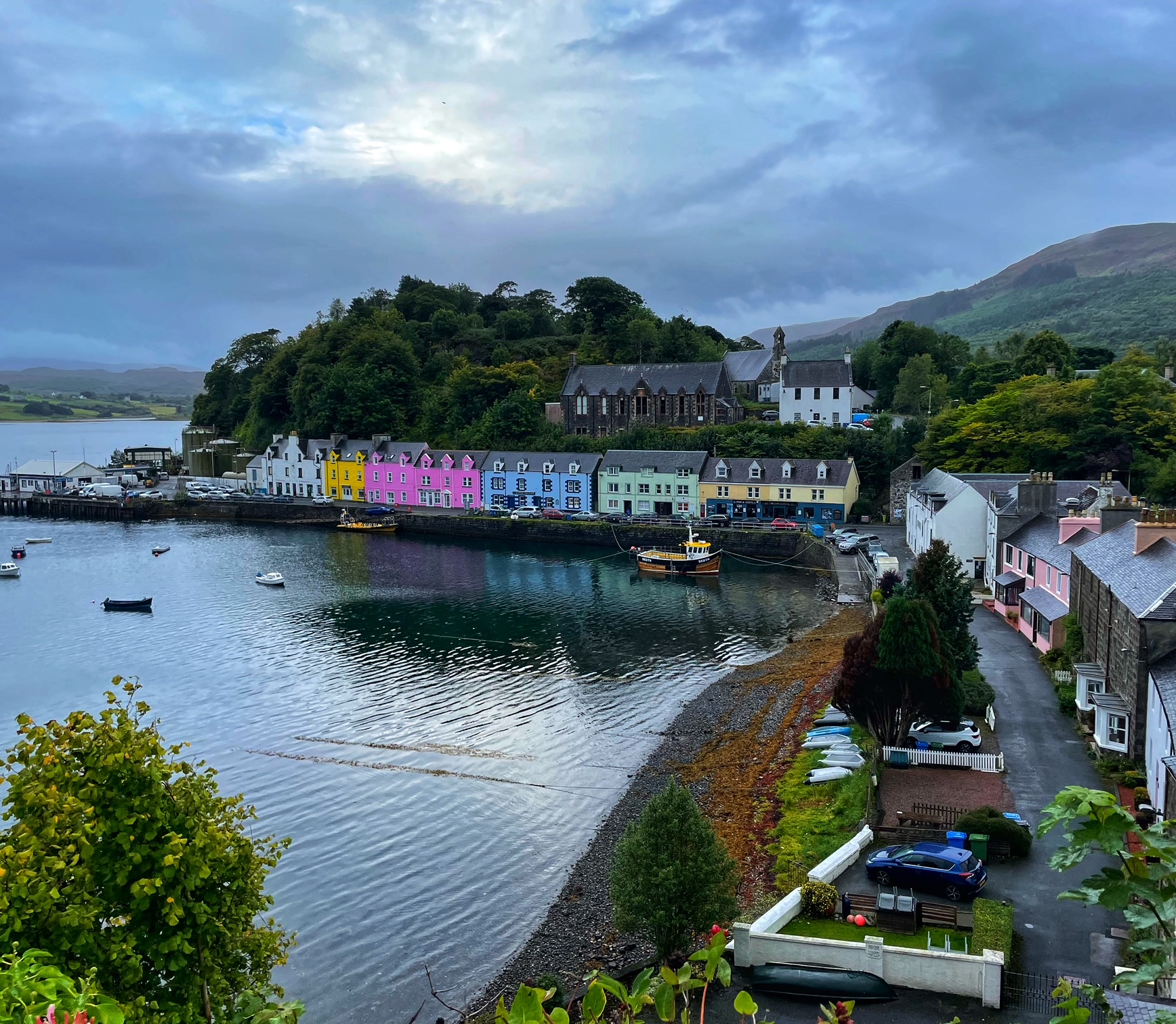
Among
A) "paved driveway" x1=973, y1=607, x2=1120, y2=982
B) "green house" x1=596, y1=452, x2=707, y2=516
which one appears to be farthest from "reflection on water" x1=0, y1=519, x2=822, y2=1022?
"paved driveway" x1=973, y1=607, x2=1120, y2=982

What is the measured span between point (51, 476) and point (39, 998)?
4587 inches

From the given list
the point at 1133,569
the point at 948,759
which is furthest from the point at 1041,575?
the point at 948,759

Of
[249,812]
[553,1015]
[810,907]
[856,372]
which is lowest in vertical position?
[810,907]

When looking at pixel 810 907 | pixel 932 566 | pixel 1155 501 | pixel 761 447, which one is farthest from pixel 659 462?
pixel 810 907

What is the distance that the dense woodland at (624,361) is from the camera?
200 feet

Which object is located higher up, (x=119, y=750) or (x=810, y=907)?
(x=119, y=750)

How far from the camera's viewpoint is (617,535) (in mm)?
71688

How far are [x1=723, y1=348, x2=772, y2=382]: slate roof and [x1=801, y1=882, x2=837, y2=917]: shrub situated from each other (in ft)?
271

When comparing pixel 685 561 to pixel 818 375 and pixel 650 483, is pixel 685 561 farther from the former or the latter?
pixel 818 375

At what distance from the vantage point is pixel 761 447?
78750 millimetres

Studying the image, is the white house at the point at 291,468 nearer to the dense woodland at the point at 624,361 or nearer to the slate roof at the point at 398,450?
the dense woodland at the point at 624,361

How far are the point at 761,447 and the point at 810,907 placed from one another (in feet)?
211

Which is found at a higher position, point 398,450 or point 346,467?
point 398,450

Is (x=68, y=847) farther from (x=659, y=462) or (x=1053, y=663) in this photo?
(x=659, y=462)
